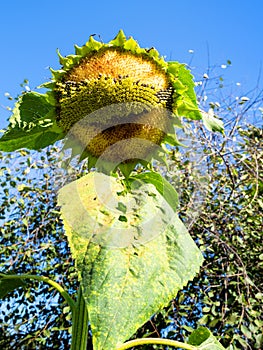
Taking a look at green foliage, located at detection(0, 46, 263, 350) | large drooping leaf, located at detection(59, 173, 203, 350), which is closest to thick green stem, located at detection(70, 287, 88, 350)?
large drooping leaf, located at detection(59, 173, 203, 350)

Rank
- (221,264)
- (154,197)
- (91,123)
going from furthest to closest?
(221,264), (154,197), (91,123)

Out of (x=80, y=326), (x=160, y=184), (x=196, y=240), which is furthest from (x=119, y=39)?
(x=196, y=240)

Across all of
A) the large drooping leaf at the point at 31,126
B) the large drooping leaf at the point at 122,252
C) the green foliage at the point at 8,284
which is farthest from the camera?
the green foliage at the point at 8,284

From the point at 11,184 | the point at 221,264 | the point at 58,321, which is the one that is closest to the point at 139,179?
the point at 221,264

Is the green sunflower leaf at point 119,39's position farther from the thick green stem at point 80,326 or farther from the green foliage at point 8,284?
the green foliage at point 8,284

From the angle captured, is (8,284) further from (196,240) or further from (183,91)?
(196,240)

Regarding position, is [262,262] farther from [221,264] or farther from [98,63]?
[98,63]

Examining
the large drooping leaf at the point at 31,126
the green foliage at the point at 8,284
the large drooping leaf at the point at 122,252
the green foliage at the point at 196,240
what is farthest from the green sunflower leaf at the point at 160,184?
the green foliage at the point at 196,240
